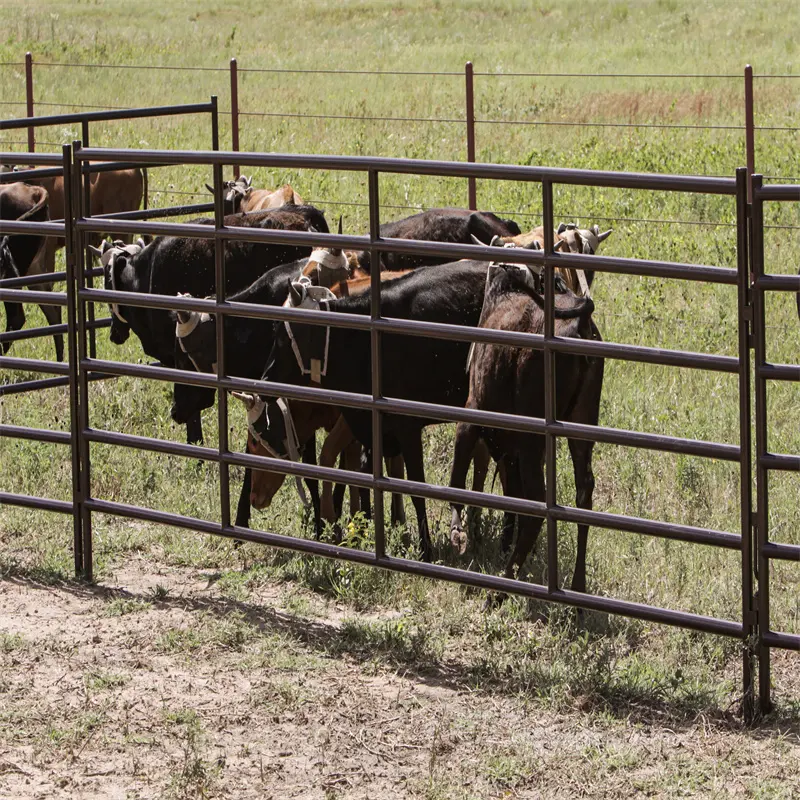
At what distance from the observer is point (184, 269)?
8.68m

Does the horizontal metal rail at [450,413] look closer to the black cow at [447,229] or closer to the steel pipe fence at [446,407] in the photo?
the steel pipe fence at [446,407]

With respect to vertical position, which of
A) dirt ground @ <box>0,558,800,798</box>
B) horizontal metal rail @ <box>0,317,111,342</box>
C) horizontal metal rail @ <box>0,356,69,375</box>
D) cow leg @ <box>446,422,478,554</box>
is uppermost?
horizontal metal rail @ <box>0,317,111,342</box>

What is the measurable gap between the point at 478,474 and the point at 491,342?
2036 millimetres

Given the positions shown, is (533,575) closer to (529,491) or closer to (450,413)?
(529,491)

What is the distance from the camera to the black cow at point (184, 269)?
27.2 feet

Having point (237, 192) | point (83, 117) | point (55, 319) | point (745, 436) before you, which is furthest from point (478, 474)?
point (55, 319)

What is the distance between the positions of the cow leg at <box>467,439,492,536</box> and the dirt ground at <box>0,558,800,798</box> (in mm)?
1063

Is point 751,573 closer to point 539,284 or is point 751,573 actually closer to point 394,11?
point 539,284

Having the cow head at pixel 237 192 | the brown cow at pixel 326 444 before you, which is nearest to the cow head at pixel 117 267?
the cow head at pixel 237 192

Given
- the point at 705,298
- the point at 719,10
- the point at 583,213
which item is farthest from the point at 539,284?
the point at 719,10

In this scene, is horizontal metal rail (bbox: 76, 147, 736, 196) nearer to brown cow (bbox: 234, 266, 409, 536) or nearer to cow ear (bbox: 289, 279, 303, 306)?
cow ear (bbox: 289, 279, 303, 306)

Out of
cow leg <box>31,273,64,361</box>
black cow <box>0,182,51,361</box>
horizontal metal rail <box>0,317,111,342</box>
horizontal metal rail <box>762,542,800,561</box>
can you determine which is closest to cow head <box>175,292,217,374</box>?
horizontal metal rail <box>0,317,111,342</box>

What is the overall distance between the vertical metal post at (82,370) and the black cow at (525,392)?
1.73m

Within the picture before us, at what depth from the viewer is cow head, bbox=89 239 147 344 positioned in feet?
26.2
